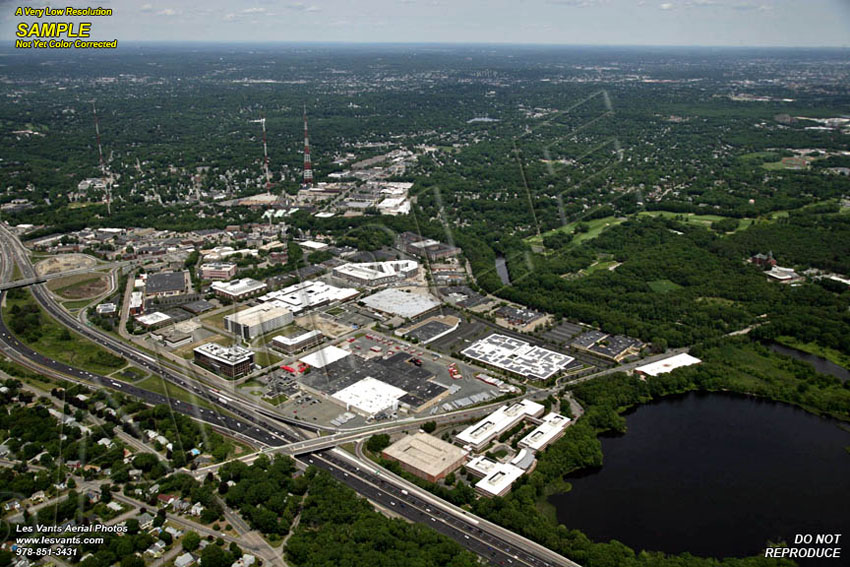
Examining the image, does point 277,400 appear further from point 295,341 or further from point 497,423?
point 497,423

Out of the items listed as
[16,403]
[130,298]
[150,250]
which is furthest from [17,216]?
[16,403]

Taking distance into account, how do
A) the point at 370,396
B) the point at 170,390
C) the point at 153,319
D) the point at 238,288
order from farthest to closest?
1. the point at 238,288
2. the point at 153,319
3. the point at 170,390
4. the point at 370,396

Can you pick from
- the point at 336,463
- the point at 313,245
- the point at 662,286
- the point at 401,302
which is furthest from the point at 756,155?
the point at 336,463

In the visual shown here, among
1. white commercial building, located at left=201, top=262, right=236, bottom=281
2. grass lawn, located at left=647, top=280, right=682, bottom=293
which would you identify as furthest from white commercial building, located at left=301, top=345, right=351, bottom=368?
grass lawn, located at left=647, top=280, right=682, bottom=293

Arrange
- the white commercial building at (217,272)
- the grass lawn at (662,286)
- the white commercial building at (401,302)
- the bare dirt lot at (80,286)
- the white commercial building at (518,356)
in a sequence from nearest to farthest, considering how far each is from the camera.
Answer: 1. the white commercial building at (518,356)
2. the white commercial building at (401,302)
3. the bare dirt lot at (80,286)
4. the grass lawn at (662,286)
5. the white commercial building at (217,272)

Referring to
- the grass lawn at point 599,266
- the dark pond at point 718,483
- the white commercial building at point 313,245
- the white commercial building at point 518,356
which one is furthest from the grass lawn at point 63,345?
the grass lawn at point 599,266

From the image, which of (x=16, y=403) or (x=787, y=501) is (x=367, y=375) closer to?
(x=16, y=403)

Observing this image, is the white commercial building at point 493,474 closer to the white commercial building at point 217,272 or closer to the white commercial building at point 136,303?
the white commercial building at point 136,303
